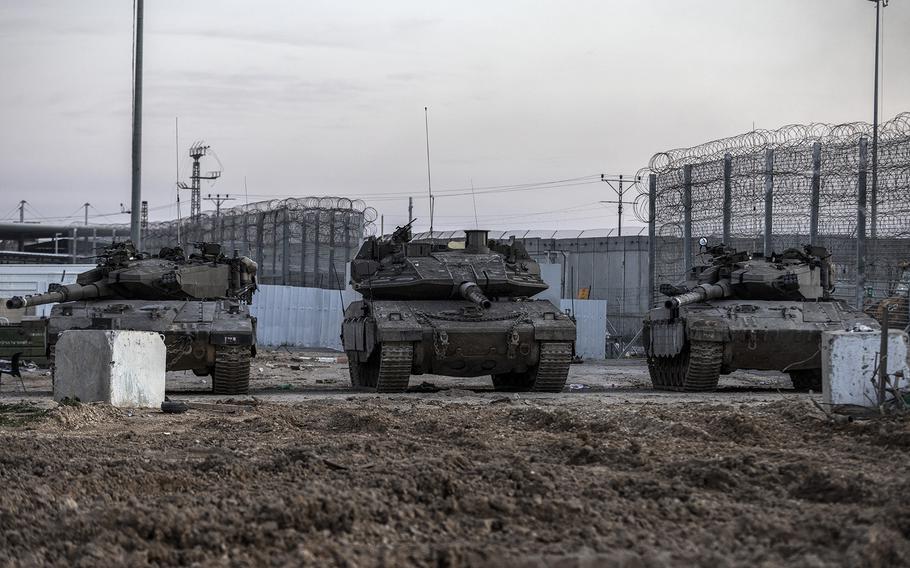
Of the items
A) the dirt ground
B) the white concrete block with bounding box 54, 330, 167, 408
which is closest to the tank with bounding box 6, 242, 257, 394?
the white concrete block with bounding box 54, 330, 167, 408

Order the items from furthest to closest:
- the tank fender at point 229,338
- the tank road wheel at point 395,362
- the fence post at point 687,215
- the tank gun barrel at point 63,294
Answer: the fence post at point 687,215 < the tank gun barrel at point 63,294 < the tank fender at point 229,338 < the tank road wheel at point 395,362

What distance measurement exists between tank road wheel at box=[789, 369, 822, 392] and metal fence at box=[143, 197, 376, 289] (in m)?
11.9

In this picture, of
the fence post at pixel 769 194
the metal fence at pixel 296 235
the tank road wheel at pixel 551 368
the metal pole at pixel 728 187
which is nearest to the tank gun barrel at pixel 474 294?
the tank road wheel at pixel 551 368

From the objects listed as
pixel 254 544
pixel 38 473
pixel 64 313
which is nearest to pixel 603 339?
pixel 64 313

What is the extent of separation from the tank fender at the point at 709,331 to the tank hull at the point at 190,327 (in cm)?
658

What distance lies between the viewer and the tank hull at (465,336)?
18797 millimetres

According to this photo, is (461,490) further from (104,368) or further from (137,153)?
(137,153)

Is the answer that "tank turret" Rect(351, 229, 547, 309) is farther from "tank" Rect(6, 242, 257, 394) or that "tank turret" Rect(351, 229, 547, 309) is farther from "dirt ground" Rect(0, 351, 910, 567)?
"dirt ground" Rect(0, 351, 910, 567)

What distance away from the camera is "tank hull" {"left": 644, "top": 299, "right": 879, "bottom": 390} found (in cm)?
2009

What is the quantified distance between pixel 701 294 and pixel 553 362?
11.5ft

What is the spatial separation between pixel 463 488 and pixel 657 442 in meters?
3.20

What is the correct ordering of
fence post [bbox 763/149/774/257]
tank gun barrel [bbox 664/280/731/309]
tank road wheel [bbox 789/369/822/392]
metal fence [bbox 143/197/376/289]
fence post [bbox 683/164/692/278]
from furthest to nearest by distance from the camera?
metal fence [bbox 143/197/376/289]
fence post [bbox 683/164/692/278]
fence post [bbox 763/149/774/257]
tank road wheel [bbox 789/369/822/392]
tank gun barrel [bbox 664/280/731/309]

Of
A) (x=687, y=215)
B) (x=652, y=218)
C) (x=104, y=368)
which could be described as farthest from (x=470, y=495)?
(x=652, y=218)

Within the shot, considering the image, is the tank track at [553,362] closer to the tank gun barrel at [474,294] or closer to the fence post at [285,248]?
the tank gun barrel at [474,294]
